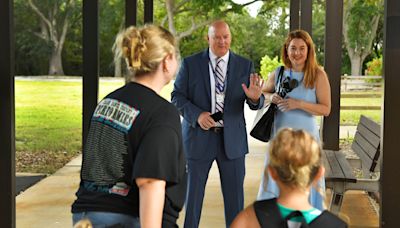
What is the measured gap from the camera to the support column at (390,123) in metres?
4.71

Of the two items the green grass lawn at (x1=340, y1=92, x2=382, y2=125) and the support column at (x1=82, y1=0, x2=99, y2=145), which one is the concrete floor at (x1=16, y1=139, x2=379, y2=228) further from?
the green grass lawn at (x1=340, y1=92, x2=382, y2=125)

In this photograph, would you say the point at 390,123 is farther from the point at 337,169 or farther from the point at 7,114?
the point at 7,114

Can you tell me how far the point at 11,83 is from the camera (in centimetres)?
462

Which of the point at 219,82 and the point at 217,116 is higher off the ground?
the point at 219,82

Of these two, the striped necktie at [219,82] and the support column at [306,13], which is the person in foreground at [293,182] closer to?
the striped necktie at [219,82]

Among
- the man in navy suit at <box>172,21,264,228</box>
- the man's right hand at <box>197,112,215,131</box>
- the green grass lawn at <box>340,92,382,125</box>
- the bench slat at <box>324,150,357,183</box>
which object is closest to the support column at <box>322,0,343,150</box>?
the bench slat at <box>324,150,357,183</box>

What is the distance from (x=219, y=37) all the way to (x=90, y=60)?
186cm

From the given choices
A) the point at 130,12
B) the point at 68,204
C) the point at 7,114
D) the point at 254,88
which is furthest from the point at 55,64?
the point at 7,114

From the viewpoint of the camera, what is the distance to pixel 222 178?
18.1 ft

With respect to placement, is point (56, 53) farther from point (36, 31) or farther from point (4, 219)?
point (4, 219)

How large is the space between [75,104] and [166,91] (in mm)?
3976

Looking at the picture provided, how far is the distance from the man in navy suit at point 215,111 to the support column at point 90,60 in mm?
1580

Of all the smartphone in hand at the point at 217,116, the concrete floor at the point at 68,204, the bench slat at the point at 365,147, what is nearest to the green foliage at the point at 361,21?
the concrete floor at the point at 68,204

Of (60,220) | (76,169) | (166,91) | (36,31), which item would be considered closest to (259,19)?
(166,91)
